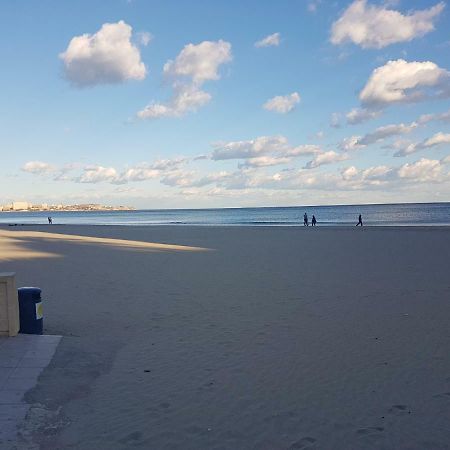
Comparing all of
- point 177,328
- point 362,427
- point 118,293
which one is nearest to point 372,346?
point 362,427

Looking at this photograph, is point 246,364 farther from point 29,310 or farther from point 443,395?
point 29,310

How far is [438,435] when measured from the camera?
423 cm

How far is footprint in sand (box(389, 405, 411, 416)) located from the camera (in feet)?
15.2

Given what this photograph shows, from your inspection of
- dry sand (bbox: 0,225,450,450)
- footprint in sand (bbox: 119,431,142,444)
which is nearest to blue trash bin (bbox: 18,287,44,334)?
dry sand (bbox: 0,225,450,450)

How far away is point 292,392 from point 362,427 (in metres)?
0.97

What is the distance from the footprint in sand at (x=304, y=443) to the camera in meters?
4.05

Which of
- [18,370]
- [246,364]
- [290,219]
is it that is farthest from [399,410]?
[290,219]

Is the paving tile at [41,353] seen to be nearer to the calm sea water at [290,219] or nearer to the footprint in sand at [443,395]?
the footprint in sand at [443,395]

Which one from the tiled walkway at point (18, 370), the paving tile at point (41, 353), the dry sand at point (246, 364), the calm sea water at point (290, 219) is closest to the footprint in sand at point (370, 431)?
the dry sand at point (246, 364)

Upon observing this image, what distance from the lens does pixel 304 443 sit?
4.11 meters

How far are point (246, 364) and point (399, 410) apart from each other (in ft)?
6.57

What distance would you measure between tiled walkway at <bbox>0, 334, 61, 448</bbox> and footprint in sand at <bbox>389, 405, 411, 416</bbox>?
3.46 metres

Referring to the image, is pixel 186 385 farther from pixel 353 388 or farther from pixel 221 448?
pixel 353 388

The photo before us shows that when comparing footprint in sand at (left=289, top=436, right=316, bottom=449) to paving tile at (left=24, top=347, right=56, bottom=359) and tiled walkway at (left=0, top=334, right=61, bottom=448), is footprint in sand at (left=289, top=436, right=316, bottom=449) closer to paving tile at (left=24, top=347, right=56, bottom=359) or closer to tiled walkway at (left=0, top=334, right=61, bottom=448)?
tiled walkway at (left=0, top=334, right=61, bottom=448)
